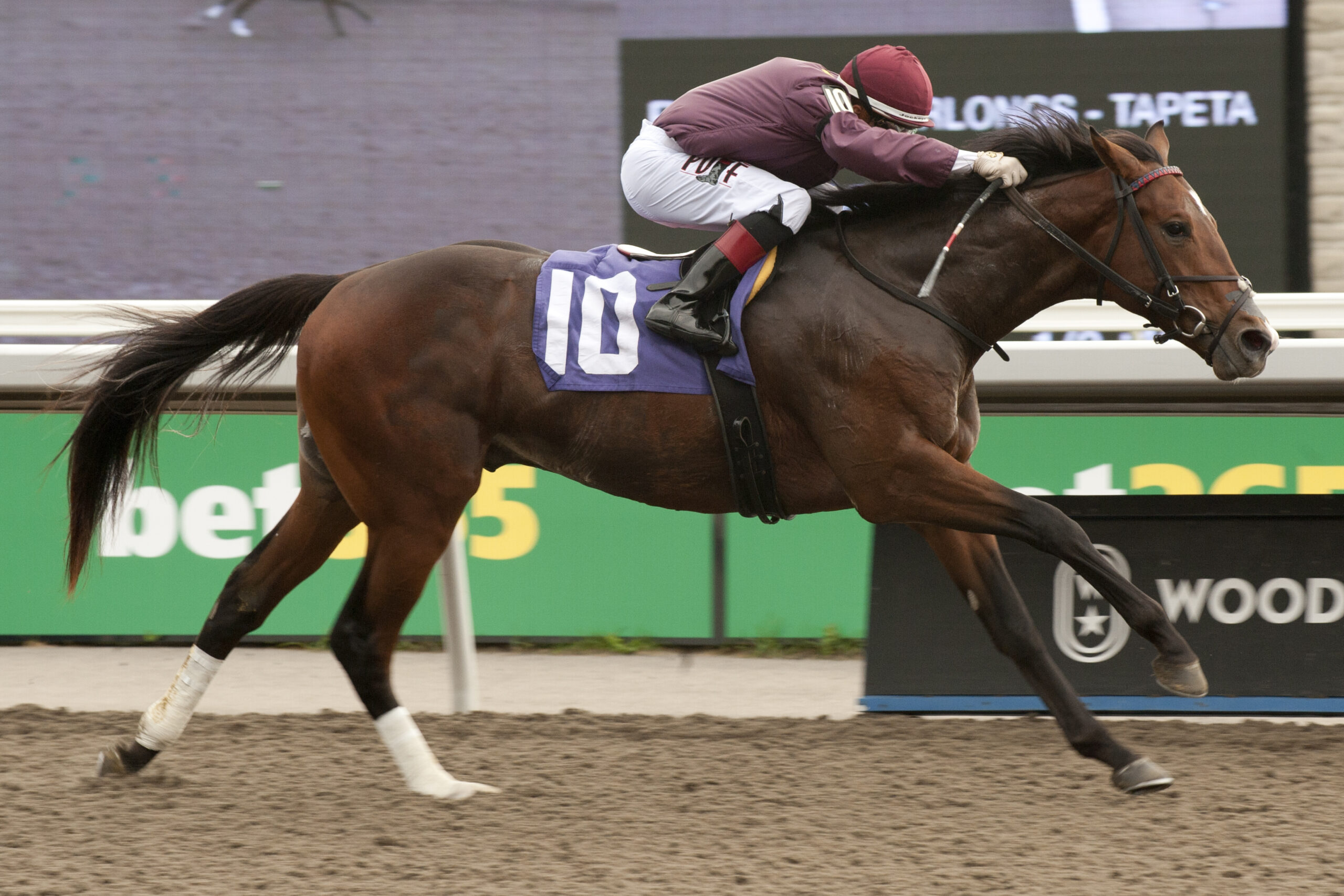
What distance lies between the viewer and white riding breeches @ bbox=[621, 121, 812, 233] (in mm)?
4164

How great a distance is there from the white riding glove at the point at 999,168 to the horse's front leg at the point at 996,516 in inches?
30.7

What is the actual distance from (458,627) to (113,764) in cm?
123

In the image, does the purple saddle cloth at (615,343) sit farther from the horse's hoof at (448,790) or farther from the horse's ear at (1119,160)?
the horse's hoof at (448,790)

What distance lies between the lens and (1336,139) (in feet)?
21.5

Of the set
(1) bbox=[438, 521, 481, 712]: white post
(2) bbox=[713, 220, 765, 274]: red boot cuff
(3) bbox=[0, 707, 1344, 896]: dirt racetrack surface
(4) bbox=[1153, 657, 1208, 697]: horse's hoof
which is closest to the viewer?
(3) bbox=[0, 707, 1344, 896]: dirt racetrack surface

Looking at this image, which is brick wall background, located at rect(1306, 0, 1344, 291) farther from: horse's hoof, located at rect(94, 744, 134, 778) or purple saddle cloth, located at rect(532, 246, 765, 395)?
horse's hoof, located at rect(94, 744, 134, 778)

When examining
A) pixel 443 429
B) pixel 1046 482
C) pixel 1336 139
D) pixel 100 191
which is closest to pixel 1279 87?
pixel 1336 139

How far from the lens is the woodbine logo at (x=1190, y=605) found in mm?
4816

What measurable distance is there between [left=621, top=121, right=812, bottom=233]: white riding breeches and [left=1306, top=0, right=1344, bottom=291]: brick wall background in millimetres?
3449

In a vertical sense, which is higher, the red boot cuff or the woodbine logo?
the red boot cuff

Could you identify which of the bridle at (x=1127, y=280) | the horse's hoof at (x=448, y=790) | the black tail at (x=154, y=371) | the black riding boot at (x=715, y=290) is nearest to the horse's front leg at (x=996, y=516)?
the bridle at (x=1127, y=280)

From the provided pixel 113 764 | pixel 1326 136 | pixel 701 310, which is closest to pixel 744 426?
pixel 701 310

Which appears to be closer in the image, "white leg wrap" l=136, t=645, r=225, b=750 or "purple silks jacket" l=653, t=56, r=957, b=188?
"purple silks jacket" l=653, t=56, r=957, b=188

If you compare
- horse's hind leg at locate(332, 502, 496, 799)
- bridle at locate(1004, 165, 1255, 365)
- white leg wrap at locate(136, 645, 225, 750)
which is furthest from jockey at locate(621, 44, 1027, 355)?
white leg wrap at locate(136, 645, 225, 750)
